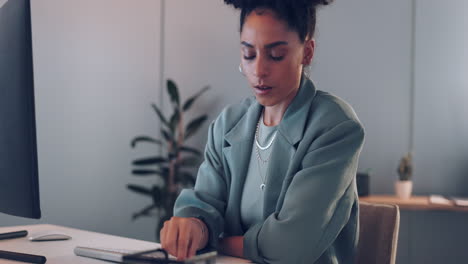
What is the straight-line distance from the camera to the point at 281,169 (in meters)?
1.50

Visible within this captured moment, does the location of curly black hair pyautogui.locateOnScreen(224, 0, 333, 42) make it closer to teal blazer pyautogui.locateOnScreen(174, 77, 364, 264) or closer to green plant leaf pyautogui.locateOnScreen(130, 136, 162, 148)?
teal blazer pyautogui.locateOnScreen(174, 77, 364, 264)

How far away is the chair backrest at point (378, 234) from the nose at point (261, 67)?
50 cm

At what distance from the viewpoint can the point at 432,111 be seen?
12.0ft

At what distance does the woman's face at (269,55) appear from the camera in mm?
1415

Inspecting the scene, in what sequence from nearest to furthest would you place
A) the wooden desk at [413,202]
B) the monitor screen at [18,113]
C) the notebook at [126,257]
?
the notebook at [126,257] < the monitor screen at [18,113] < the wooden desk at [413,202]

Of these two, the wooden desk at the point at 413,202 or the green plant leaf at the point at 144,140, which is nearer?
the wooden desk at the point at 413,202

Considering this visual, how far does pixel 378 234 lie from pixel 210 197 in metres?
0.47

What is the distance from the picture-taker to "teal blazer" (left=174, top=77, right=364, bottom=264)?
1348 millimetres

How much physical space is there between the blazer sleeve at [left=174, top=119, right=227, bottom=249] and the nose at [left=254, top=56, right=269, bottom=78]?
0.35 m

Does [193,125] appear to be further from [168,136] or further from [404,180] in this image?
[404,180]

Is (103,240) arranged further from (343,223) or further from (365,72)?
(365,72)

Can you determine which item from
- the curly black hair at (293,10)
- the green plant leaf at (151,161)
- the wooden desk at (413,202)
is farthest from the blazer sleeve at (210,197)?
the green plant leaf at (151,161)

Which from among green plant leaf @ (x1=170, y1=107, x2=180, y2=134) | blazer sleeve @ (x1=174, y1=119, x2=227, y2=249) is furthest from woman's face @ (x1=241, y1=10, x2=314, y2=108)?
green plant leaf @ (x1=170, y1=107, x2=180, y2=134)

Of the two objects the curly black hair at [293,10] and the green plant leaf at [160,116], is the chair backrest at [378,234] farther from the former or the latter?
the green plant leaf at [160,116]
